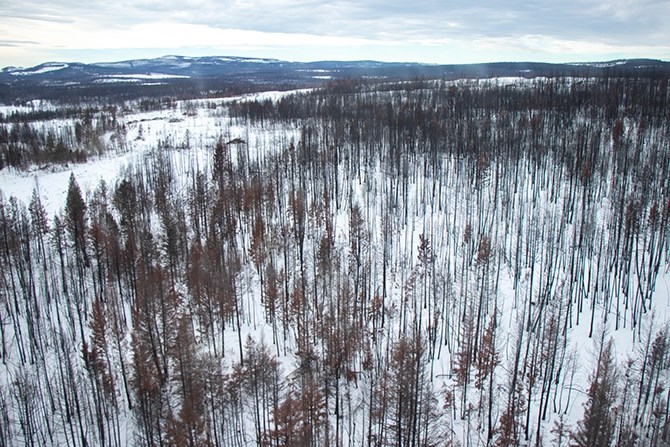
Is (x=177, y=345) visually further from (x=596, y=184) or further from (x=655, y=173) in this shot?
(x=655, y=173)

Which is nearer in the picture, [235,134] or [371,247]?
[371,247]

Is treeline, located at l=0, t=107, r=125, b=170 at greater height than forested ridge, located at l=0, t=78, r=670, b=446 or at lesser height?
greater

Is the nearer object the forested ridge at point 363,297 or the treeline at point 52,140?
the forested ridge at point 363,297

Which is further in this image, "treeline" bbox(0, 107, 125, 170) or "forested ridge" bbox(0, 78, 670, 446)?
"treeline" bbox(0, 107, 125, 170)

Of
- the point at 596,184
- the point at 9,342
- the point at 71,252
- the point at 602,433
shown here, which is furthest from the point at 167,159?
the point at 602,433

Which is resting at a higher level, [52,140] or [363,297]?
[52,140]

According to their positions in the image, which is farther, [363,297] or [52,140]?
[52,140]

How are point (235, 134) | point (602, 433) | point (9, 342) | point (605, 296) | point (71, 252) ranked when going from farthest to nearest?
point (235, 134) < point (71, 252) < point (605, 296) < point (9, 342) < point (602, 433)

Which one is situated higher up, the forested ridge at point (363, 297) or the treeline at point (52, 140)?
the treeline at point (52, 140)
